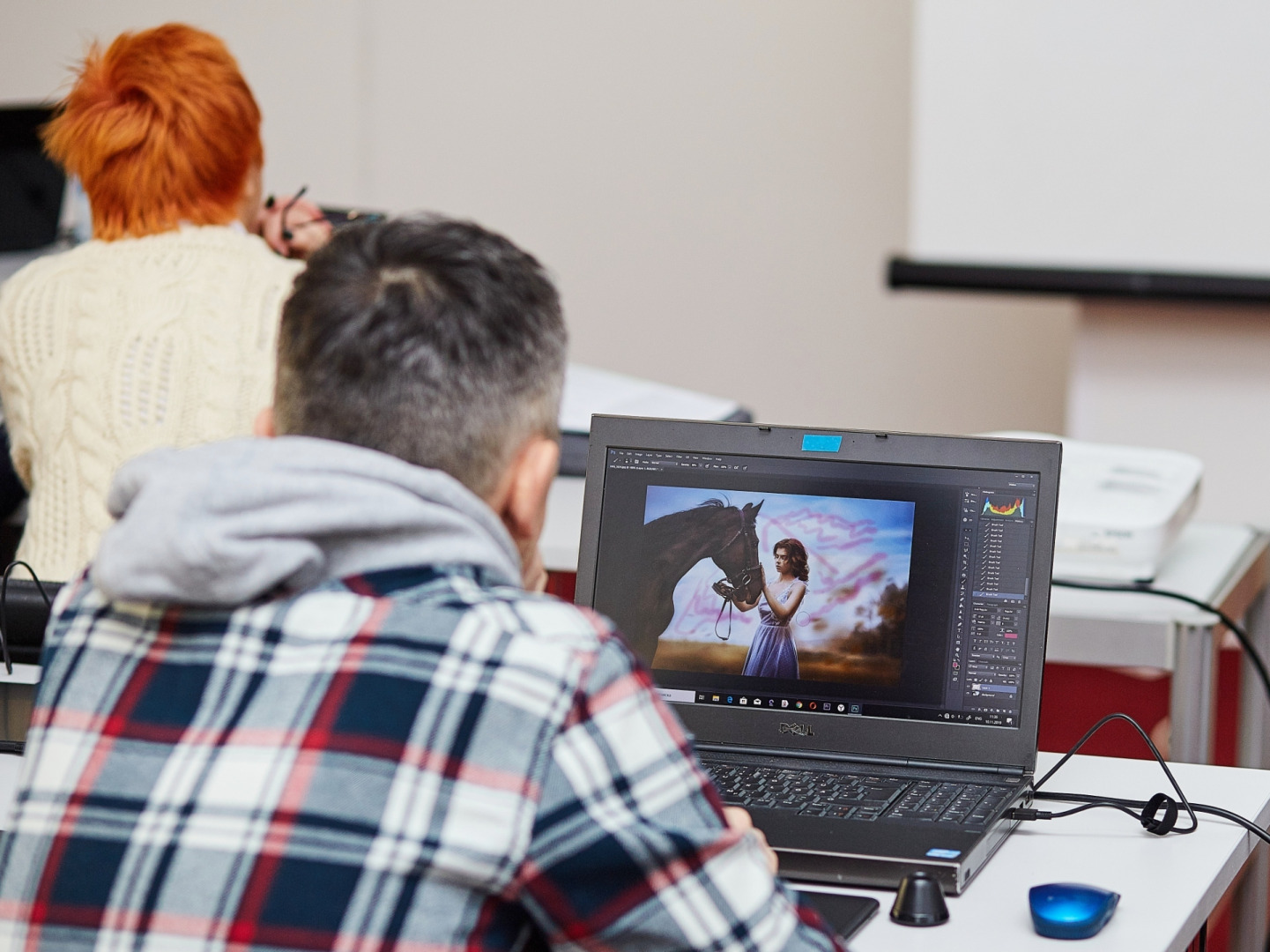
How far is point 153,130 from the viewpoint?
6.00ft

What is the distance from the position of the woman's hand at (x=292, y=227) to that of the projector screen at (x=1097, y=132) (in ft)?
3.86

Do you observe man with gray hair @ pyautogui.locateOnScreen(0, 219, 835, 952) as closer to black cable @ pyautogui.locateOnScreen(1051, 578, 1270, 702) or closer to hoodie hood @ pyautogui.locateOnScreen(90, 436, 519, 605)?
hoodie hood @ pyautogui.locateOnScreen(90, 436, 519, 605)

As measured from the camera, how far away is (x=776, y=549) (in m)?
1.14

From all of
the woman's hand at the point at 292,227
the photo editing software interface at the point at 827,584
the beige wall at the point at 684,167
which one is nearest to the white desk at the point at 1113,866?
the photo editing software interface at the point at 827,584

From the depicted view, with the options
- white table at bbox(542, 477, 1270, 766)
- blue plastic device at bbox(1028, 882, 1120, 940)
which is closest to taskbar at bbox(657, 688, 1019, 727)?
blue plastic device at bbox(1028, 882, 1120, 940)

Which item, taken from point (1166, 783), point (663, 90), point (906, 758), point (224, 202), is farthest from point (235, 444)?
point (663, 90)

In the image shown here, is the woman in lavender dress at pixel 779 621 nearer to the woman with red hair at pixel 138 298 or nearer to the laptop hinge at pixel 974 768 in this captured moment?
the laptop hinge at pixel 974 768

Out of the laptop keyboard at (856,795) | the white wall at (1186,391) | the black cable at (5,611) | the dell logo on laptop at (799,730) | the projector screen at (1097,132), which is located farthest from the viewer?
the white wall at (1186,391)

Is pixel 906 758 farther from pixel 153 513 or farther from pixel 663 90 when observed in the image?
pixel 663 90

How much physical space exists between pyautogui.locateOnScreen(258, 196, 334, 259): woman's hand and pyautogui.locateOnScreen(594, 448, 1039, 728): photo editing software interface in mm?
1085

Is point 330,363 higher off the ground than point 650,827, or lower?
higher

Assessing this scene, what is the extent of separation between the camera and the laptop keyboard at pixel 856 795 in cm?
102

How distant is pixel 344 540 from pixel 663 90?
2959 mm

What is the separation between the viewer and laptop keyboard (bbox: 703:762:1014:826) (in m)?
1.02
